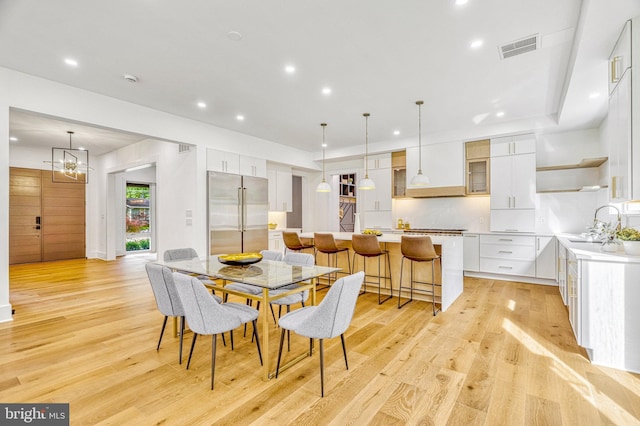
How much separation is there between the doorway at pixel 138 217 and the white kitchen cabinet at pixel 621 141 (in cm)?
1075

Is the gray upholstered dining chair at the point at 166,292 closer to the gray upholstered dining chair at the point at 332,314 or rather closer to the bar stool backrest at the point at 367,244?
the gray upholstered dining chair at the point at 332,314

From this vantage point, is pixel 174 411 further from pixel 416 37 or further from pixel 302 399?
pixel 416 37

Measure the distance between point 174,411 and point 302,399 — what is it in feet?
2.64

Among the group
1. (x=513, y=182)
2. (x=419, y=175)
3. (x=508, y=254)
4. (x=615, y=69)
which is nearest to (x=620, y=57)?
(x=615, y=69)

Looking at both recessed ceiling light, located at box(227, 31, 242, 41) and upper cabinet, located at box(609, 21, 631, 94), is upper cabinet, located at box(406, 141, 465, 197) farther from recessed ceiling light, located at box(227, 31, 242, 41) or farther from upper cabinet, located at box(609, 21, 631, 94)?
recessed ceiling light, located at box(227, 31, 242, 41)

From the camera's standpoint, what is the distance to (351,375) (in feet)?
7.73

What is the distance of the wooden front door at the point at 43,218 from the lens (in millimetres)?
7488

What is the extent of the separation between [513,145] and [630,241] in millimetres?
3370

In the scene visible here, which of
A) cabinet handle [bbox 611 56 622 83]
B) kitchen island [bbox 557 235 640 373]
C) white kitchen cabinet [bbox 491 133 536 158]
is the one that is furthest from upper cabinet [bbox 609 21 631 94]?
white kitchen cabinet [bbox 491 133 536 158]

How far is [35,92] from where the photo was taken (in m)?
3.62

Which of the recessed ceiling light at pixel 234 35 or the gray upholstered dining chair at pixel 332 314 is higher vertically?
the recessed ceiling light at pixel 234 35

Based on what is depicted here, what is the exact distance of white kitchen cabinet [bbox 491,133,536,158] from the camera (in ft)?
17.6

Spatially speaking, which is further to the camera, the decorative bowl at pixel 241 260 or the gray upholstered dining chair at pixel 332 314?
the decorative bowl at pixel 241 260

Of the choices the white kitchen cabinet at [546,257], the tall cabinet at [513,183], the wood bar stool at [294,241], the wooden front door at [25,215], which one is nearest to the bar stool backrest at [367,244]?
the wood bar stool at [294,241]
